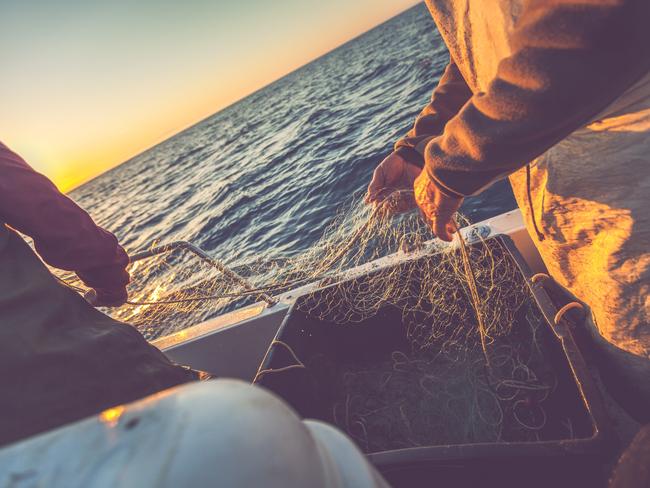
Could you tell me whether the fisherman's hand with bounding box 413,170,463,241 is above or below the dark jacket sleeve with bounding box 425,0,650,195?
below

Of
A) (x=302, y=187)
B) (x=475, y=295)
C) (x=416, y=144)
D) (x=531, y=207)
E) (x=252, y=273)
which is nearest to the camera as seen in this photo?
(x=531, y=207)

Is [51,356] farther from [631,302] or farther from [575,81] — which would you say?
[631,302]

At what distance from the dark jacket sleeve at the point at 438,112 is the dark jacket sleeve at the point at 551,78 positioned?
2.73 feet

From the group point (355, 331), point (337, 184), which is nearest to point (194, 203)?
point (337, 184)

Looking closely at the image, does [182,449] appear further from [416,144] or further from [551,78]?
[416,144]

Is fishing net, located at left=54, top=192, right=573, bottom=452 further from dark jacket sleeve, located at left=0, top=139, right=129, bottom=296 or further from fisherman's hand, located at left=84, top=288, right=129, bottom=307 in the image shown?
dark jacket sleeve, located at left=0, top=139, right=129, bottom=296

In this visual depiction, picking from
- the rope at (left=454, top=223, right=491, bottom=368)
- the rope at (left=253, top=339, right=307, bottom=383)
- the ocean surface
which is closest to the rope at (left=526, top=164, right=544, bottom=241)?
the rope at (left=454, top=223, right=491, bottom=368)

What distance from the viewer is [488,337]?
262cm

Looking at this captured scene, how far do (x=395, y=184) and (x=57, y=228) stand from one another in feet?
6.58

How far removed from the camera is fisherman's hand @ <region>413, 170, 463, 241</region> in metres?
1.38

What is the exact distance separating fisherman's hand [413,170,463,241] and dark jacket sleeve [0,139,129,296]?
1.96 meters

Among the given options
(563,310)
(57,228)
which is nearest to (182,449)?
(563,310)

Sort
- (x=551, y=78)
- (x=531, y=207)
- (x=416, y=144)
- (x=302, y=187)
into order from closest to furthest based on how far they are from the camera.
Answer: (x=551, y=78) → (x=531, y=207) → (x=416, y=144) → (x=302, y=187)

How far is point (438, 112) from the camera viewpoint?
2031mm
